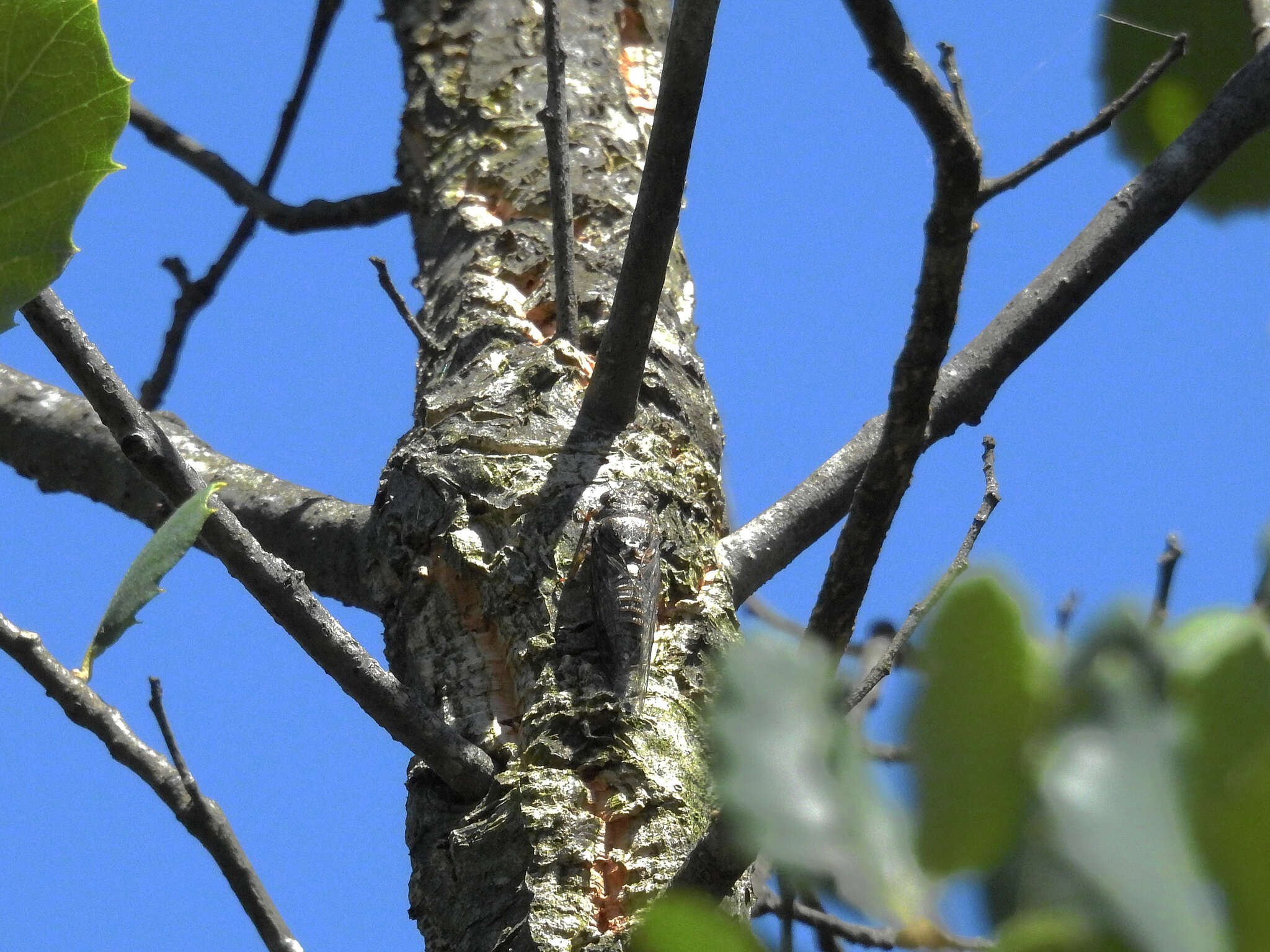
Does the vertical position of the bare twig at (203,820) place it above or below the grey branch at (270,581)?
below

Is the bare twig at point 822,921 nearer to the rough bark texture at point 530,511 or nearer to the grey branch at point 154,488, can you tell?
the rough bark texture at point 530,511

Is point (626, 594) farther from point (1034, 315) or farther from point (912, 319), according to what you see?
point (1034, 315)

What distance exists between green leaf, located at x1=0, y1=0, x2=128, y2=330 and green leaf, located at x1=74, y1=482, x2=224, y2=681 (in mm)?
171

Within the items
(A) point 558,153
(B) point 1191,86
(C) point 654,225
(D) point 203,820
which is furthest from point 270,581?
(B) point 1191,86

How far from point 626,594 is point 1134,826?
125cm

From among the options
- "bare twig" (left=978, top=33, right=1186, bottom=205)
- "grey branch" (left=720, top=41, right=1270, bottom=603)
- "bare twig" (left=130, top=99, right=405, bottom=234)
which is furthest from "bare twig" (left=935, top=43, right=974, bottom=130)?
"bare twig" (left=130, top=99, right=405, bottom=234)

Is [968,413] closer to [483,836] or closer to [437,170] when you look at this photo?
[483,836]

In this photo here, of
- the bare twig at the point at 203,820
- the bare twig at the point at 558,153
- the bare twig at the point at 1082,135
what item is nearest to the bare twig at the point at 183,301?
the bare twig at the point at 558,153

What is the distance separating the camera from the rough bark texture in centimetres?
139

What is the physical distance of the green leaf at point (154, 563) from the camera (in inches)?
31.0

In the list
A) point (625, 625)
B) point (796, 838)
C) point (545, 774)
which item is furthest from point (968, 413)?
point (796, 838)

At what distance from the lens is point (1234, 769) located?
10.6 inches

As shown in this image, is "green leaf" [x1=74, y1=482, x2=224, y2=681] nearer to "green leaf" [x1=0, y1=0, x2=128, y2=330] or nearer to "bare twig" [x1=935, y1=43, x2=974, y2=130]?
"green leaf" [x1=0, y1=0, x2=128, y2=330]

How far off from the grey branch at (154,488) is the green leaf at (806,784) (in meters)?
1.72
